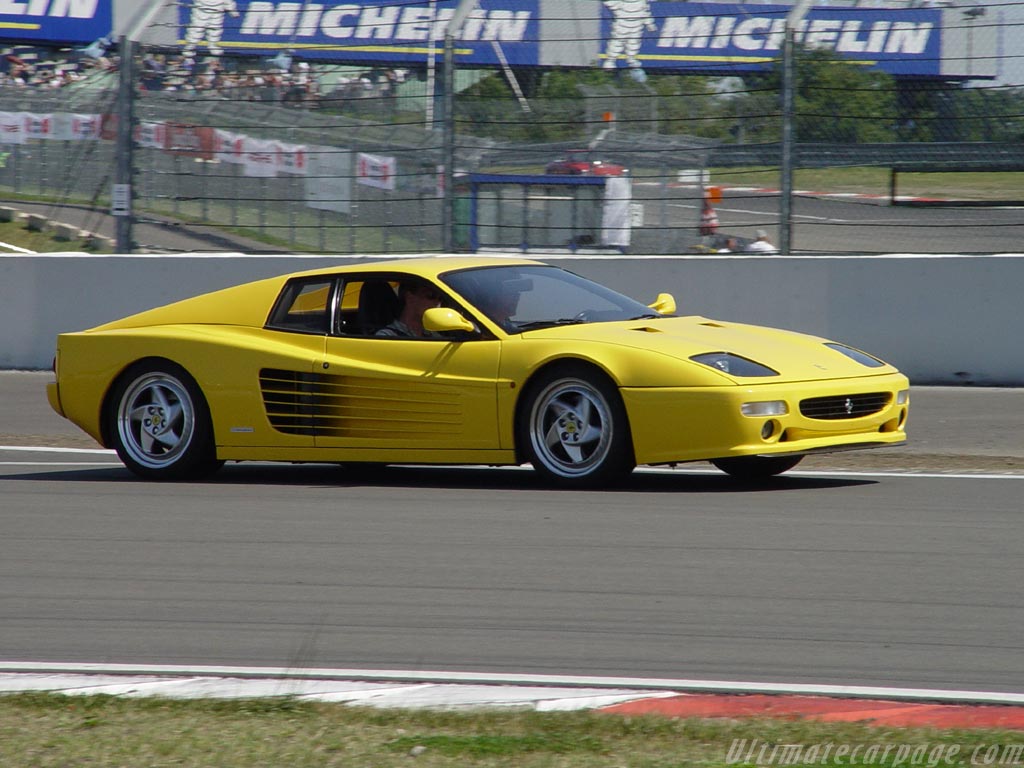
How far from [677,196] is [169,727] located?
32.3 feet

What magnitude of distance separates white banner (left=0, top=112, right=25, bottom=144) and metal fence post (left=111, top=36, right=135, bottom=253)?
7.10 ft

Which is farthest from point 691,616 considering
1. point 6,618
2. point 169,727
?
point 6,618

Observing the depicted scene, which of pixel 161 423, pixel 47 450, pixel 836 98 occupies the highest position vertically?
pixel 836 98

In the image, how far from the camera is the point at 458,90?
1377cm

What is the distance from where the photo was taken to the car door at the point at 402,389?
7906 mm

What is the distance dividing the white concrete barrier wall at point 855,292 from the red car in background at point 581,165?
2.41 ft

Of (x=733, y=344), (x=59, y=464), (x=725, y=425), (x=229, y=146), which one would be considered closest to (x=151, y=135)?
(x=229, y=146)

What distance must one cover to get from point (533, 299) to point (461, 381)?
71cm

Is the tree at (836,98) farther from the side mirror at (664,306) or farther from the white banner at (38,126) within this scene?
the white banner at (38,126)

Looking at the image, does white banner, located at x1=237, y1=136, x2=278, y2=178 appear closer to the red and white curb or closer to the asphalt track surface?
the asphalt track surface

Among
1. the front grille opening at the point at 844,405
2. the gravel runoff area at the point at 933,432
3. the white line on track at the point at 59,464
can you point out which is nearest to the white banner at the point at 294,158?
the gravel runoff area at the point at 933,432

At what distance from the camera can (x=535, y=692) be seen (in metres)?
4.09

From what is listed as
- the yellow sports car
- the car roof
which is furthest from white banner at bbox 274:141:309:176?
the car roof

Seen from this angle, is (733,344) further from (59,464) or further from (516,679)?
(59,464)
